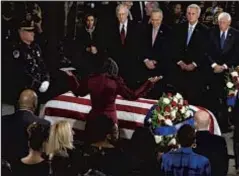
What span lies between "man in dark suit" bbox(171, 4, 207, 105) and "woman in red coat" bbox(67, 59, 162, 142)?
0.36 meters

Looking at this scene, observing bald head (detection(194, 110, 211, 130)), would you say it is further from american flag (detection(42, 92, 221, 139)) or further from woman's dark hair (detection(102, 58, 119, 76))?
woman's dark hair (detection(102, 58, 119, 76))

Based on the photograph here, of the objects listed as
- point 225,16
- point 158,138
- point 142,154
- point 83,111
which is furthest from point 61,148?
point 225,16

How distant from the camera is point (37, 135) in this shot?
4.15 m

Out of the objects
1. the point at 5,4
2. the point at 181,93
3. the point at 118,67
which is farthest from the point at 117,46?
the point at 5,4

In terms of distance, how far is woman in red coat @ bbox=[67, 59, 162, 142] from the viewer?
4.18 metres

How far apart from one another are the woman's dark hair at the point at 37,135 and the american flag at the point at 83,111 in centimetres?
8

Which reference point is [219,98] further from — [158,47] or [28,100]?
[28,100]

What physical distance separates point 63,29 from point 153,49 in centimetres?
60

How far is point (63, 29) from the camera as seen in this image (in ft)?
13.6

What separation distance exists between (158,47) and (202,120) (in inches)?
22.1

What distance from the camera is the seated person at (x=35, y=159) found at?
4074 mm

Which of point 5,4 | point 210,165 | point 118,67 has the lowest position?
point 210,165

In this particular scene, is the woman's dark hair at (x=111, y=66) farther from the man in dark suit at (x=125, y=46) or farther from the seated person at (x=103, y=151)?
the seated person at (x=103, y=151)

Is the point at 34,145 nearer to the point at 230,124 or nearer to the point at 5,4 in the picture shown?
the point at 5,4
